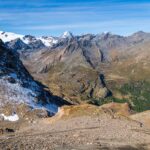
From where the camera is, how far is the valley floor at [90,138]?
40.2 meters

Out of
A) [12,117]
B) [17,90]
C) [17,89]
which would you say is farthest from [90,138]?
[17,89]

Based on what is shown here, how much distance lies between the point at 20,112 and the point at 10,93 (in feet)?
36.4

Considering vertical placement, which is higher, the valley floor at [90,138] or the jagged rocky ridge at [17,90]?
the valley floor at [90,138]

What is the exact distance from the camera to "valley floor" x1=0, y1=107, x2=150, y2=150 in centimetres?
4016

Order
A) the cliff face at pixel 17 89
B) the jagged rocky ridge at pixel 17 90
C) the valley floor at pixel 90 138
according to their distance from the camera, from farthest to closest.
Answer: the cliff face at pixel 17 89 < the jagged rocky ridge at pixel 17 90 < the valley floor at pixel 90 138

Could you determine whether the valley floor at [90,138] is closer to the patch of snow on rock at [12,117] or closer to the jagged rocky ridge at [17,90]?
the patch of snow on rock at [12,117]

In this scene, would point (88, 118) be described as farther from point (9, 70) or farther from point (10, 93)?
point (9, 70)

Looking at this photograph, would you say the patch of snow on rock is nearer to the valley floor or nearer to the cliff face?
the cliff face

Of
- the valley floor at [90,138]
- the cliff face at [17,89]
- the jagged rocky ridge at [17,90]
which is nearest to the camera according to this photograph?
the valley floor at [90,138]

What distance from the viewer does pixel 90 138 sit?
45.8 meters

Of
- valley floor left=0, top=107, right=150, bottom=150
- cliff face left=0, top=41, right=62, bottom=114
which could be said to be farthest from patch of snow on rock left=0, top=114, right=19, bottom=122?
valley floor left=0, top=107, right=150, bottom=150

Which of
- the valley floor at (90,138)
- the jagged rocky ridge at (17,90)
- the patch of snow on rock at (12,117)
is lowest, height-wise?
the patch of snow on rock at (12,117)

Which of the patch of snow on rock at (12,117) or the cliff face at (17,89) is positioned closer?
the patch of snow on rock at (12,117)

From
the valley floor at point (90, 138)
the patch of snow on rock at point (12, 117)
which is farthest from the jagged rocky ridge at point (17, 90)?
the valley floor at point (90, 138)
